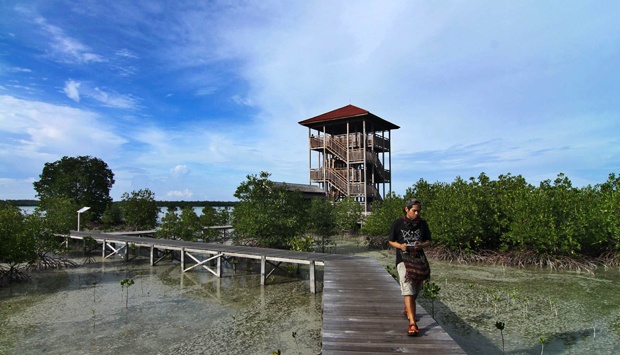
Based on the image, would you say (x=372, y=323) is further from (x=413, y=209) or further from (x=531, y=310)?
(x=531, y=310)

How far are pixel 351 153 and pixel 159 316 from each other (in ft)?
67.4

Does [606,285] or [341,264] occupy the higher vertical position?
[341,264]

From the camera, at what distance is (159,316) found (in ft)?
29.2

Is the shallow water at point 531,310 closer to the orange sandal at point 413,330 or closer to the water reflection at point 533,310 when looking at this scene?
the water reflection at point 533,310

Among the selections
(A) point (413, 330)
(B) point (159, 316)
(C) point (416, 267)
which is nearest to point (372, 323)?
(A) point (413, 330)

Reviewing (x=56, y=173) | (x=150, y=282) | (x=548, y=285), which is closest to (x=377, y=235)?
(x=548, y=285)

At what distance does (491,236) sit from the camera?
17062 millimetres

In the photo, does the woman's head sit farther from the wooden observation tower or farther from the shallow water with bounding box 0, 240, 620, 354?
the wooden observation tower

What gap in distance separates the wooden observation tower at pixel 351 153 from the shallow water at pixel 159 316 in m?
15.1

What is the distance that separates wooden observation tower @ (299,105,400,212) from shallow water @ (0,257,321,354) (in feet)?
49.7

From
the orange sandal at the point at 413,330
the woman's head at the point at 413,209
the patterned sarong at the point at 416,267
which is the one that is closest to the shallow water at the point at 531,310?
the orange sandal at the point at 413,330

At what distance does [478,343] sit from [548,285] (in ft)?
20.7

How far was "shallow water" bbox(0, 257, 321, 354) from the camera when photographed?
7094 mm

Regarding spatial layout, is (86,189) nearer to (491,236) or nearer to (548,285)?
(491,236)
